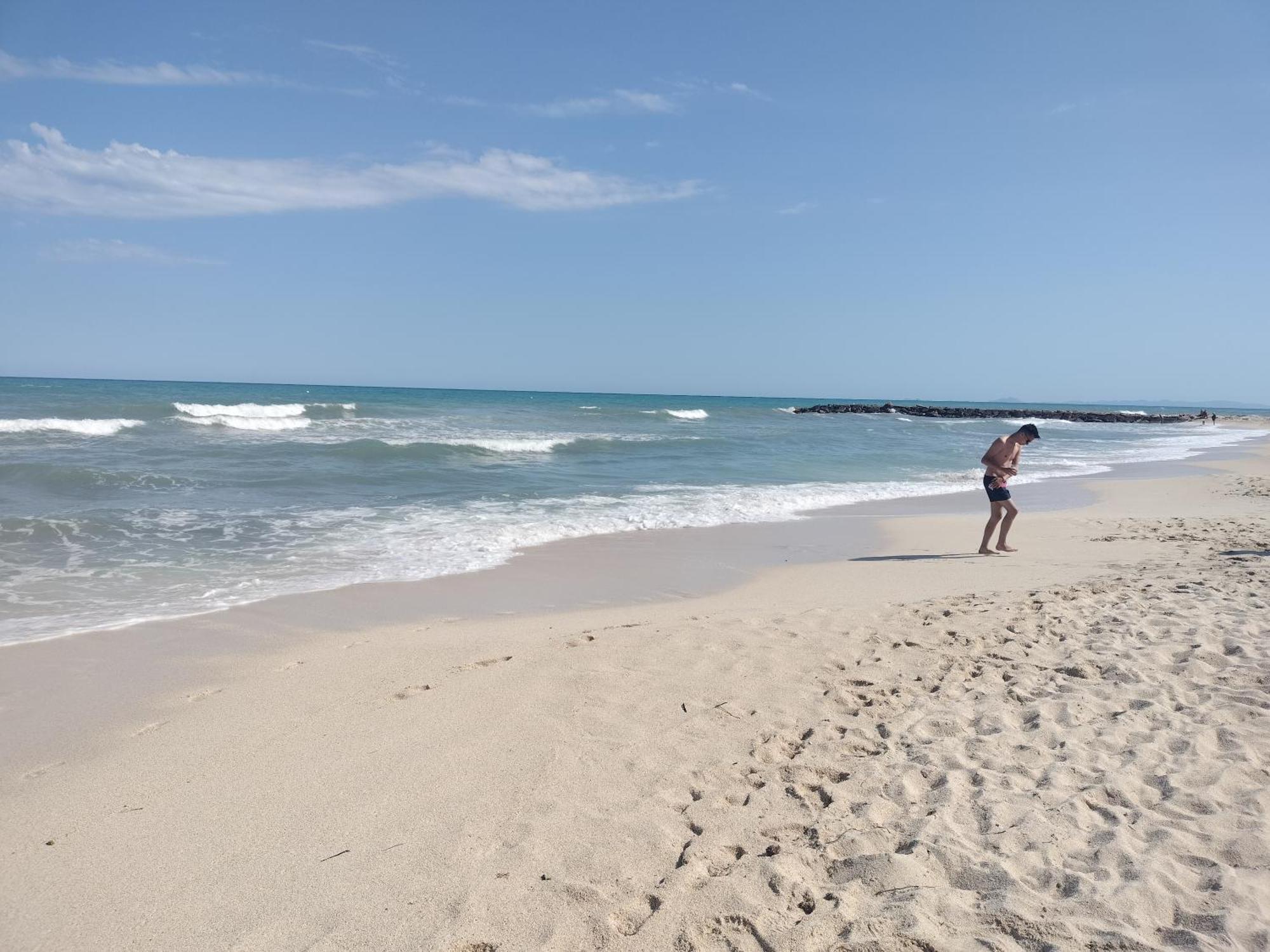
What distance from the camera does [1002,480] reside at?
934 cm

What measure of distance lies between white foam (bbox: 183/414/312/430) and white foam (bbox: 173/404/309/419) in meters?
0.53

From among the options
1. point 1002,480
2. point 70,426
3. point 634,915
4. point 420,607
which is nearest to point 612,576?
point 420,607

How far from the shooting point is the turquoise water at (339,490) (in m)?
7.64

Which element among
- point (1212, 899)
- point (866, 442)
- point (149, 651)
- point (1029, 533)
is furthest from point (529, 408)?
point (1212, 899)

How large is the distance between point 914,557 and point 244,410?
3421 centimetres

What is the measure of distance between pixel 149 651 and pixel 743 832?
14.9 feet

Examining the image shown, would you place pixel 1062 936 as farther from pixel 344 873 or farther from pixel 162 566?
pixel 162 566

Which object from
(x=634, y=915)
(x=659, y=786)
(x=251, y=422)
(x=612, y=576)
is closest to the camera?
(x=634, y=915)

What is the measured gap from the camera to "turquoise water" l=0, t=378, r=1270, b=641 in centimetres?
764

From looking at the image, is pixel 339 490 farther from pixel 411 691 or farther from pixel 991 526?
pixel 991 526

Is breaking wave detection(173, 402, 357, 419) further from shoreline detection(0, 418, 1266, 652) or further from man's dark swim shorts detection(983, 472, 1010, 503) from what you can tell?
man's dark swim shorts detection(983, 472, 1010, 503)

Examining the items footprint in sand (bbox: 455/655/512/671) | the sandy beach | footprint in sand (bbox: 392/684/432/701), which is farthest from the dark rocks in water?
footprint in sand (bbox: 392/684/432/701)

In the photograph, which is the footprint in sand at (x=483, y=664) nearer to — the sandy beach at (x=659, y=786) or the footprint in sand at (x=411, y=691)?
the sandy beach at (x=659, y=786)

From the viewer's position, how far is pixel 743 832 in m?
3.03
